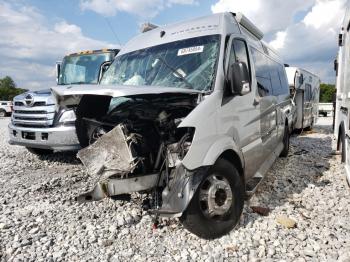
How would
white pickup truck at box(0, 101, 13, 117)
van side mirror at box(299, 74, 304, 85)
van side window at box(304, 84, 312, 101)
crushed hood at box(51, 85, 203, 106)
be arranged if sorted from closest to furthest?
crushed hood at box(51, 85, 203, 106) → van side mirror at box(299, 74, 304, 85) → van side window at box(304, 84, 312, 101) → white pickup truck at box(0, 101, 13, 117)

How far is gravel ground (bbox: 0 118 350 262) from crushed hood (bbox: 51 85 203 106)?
1.59 meters

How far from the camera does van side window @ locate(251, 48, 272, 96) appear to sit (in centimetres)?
548

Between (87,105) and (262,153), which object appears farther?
(262,153)

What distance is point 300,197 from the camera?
546 centimetres

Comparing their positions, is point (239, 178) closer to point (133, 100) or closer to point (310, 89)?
point (133, 100)

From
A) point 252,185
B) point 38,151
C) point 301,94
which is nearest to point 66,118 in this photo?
point 38,151

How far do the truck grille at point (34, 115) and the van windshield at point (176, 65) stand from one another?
9.32 feet

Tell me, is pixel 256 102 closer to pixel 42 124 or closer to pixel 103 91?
pixel 103 91

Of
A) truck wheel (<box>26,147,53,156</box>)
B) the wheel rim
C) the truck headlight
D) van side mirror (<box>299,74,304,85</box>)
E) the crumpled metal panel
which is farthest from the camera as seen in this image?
van side mirror (<box>299,74,304,85</box>)

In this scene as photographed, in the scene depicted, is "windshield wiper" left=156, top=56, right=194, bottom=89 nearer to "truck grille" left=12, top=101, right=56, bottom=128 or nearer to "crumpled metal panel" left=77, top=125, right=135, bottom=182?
"crumpled metal panel" left=77, top=125, right=135, bottom=182

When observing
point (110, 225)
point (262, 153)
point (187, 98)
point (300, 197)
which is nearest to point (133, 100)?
point (187, 98)

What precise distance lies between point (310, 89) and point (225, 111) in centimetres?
1377

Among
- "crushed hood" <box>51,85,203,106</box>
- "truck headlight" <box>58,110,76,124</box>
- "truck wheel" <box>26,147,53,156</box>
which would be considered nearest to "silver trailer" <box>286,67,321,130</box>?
"truck headlight" <box>58,110,76,124</box>

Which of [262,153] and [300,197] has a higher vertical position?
[262,153]
